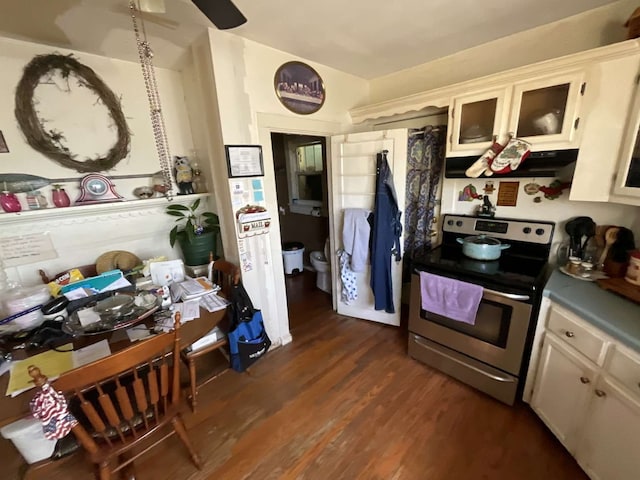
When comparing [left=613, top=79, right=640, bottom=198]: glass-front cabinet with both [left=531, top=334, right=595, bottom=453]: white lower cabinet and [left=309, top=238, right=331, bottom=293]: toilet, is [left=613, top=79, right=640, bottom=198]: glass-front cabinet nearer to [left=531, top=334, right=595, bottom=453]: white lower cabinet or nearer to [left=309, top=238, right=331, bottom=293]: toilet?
[left=531, top=334, right=595, bottom=453]: white lower cabinet

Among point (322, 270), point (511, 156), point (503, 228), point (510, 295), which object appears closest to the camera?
point (510, 295)

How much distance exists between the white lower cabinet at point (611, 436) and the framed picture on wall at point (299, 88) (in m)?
2.45

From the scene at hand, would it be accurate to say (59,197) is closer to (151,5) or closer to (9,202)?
(9,202)

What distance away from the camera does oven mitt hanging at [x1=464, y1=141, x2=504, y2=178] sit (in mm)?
1696

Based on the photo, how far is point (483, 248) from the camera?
5.93 feet

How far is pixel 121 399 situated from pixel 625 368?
2.04 metres

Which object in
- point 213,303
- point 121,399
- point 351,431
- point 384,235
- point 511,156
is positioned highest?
point 511,156

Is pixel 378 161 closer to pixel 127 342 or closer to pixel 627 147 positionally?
pixel 627 147

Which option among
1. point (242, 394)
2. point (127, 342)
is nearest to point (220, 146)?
point (127, 342)

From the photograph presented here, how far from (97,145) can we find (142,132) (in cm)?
32

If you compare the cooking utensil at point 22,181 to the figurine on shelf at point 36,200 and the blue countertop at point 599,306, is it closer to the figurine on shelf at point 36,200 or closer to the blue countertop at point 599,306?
the figurine on shelf at point 36,200

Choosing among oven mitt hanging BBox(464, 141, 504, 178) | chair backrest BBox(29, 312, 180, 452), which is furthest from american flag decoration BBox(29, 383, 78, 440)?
oven mitt hanging BBox(464, 141, 504, 178)

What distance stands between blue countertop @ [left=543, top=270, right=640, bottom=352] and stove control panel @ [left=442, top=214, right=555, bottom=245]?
381 mm

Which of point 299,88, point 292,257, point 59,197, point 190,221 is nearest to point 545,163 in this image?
point 299,88
